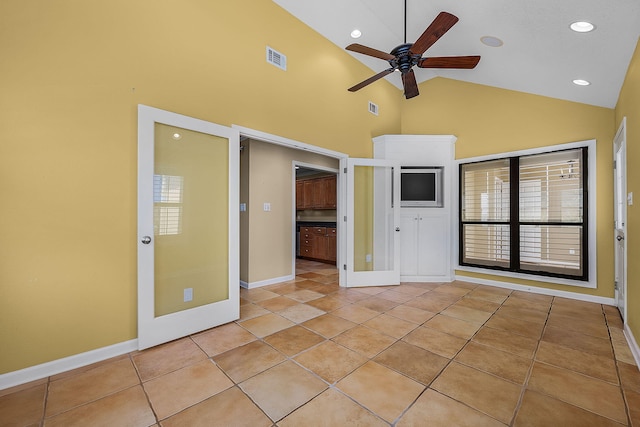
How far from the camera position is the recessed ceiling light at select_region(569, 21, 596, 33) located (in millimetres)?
2299

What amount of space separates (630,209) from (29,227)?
4.88 metres

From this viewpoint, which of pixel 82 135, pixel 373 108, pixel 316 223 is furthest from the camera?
pixel 316 223

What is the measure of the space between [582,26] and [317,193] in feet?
16.3

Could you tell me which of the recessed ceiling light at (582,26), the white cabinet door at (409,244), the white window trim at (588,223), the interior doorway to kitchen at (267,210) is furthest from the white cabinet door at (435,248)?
the recessed ceiling light at (582,26)

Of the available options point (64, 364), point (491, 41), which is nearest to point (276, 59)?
point (491, 41)

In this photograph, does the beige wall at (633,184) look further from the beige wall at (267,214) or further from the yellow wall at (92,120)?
the beige wall at (267,214)

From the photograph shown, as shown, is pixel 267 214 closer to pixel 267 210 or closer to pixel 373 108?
pixel 267 210

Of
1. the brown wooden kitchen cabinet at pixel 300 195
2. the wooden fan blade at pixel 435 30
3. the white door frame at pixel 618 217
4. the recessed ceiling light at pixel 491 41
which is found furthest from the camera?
the brown wooden kitchen cabinet at pixel 300 195

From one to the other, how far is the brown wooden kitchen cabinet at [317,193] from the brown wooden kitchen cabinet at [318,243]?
1.82 feet

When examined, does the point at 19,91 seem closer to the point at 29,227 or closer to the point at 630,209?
the point at 29,227

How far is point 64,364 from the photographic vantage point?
199cm

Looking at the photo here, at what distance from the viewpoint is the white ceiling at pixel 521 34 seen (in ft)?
7.46

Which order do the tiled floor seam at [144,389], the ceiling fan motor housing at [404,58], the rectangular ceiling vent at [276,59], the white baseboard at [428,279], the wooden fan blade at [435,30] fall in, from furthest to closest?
the white baseboard at [428,279] < the rectangular ceiling vent at [276,59] < the ceiling fan motor housing at [404,58] < the wooden fan blade at [435,30] < the tiled floor seam at [144,389]

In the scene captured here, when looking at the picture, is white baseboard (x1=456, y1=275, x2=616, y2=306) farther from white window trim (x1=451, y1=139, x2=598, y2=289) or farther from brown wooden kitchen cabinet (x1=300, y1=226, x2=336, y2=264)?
brown wooden kitchen cabinet (x1=300, y1=226, x2=336, y2=264)
